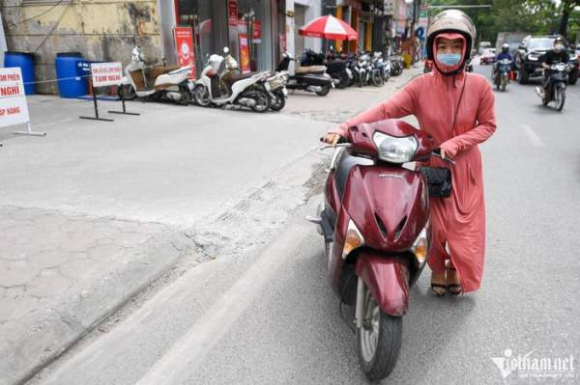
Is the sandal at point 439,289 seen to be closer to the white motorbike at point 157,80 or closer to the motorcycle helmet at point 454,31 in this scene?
the motorcycle helmet at point 454,31

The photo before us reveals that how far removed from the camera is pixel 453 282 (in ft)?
11.1

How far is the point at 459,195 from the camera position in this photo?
10.1 ft

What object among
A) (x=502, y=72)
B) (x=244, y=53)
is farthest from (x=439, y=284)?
(x=502, y=72)

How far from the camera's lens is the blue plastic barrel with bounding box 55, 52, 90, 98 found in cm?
1205

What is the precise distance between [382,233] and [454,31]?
1.34 metres

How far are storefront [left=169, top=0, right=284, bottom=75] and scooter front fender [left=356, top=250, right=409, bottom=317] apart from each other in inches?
447

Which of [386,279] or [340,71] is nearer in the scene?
[386,279]

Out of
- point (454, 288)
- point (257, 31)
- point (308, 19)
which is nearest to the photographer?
point (454, 288)

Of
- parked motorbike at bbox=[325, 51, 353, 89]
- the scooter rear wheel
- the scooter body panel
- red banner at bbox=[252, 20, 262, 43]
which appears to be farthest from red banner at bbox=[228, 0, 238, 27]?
the scooter body panel

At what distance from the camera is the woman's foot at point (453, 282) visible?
11.0ft

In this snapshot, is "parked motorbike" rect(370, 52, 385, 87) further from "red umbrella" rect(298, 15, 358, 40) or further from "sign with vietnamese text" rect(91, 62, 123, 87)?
"sign with vietnamese text" rect(91, 62, 123, 87)

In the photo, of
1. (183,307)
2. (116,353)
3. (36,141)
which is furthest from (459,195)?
(36,141)

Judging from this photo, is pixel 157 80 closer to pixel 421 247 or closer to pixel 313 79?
pixel 313 79

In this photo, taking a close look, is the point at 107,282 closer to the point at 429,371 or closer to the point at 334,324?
the point at 334,324
